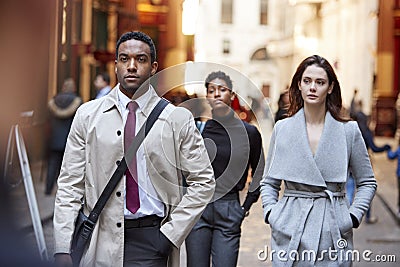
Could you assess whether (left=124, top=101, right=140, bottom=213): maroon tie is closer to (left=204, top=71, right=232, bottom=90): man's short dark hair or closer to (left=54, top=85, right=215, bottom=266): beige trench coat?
(left=54, top=85, right=215, bottom=266): beige trench coat

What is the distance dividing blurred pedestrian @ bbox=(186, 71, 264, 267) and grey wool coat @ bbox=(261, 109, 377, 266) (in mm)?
1242

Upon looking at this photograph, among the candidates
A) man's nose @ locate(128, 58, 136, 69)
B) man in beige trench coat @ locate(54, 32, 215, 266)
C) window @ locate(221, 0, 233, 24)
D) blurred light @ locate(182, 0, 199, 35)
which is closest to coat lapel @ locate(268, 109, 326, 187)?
man in beige trench coat @ locate(54, 32, 215, 266)

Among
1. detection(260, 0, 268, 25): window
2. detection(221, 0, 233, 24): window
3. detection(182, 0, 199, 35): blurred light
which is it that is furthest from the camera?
detection(221, 0, 233, 24): window

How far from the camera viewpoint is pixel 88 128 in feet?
16.1

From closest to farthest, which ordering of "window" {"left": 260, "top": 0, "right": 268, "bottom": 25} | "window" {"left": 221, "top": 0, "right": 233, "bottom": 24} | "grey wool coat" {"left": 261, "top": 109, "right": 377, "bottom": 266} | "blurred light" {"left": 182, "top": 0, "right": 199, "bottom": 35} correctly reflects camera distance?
"grey wool coat" {"left": 261, "top": 109, "right": 377, "bottom": 266} → "blurred light" {"left": 182, "top": 0, "right": 199, "bottom": 35} → "window" {"left": 260, "top": 0, "right": 268, "bottom": 25} → "window" {"left": 221, "top": 0, "right": 233, "bottom": 24}

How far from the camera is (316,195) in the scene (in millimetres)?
5246

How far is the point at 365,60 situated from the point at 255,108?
34681 mm

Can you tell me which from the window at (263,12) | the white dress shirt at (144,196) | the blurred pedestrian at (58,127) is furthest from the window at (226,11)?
the white dress shirt at (144,196)

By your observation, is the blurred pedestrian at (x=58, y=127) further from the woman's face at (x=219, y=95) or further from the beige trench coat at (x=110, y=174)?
the beige trench coat at (x=110, y=174)

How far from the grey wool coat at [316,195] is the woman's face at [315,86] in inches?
4.3

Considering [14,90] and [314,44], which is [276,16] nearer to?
[314,44]

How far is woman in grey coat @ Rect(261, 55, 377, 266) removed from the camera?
5211mm

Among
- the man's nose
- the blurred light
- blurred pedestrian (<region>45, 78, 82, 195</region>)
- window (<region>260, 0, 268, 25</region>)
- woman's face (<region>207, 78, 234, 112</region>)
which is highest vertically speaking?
window (<region>260, 0, 268, 25</region>)

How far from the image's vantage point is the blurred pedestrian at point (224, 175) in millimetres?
6594
